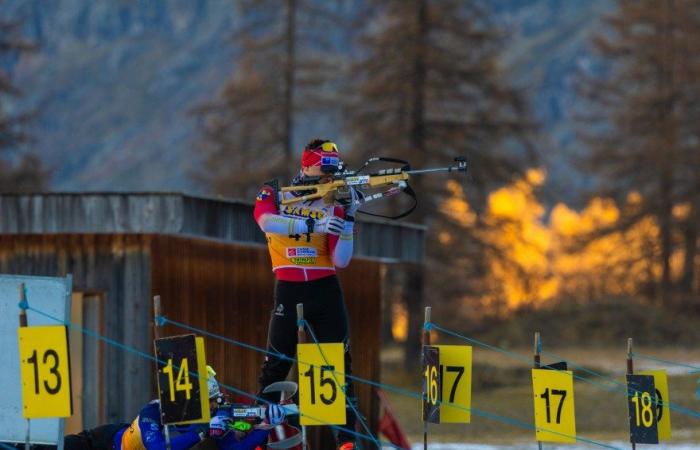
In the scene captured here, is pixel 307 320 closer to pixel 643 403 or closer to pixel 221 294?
pixel 643 403

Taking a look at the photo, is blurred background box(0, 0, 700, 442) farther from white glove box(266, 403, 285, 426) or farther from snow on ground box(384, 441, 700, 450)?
white glove box(266, 403, 285, 426)

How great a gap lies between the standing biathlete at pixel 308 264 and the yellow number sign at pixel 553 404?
131 cm

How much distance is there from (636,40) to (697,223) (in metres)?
5.80

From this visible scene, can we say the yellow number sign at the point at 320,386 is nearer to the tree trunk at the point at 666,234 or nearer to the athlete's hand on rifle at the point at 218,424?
the athlete's hand on rifle at the point at 218,424

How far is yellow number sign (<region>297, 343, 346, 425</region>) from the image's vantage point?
9961 millimetres

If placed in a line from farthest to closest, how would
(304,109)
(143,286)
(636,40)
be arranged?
(636,40) < (304,109) < (143,286)

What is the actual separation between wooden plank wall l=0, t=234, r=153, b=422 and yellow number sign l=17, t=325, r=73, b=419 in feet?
15.8

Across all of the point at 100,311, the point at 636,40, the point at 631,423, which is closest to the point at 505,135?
the point at 636,40

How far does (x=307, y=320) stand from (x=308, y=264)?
40 centimetres

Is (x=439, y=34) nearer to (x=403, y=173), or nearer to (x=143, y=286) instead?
(x=143, y=286)

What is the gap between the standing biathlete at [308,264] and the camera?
423 inches

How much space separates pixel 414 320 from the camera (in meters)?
35.7

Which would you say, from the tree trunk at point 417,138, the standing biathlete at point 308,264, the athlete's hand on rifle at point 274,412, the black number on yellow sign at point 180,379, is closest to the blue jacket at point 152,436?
the athlete's hand on rifle at point 274,412

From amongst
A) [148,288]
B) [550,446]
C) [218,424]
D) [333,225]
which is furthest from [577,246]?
[218,424]
